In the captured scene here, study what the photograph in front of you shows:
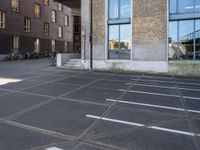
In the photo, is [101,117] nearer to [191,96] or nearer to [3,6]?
[191,96]

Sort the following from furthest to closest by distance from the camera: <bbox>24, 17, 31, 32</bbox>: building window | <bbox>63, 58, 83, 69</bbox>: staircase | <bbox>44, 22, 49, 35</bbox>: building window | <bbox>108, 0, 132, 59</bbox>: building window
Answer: <bbox>44, 22, 49, 35</bbox>: building window, <bbox>24, 17, 31, 32</bbox>: building window, <bbox>63, 58, 83, 69</bbox>: staircase, <bbox>108, 0, 132, 59</bbox>: building window

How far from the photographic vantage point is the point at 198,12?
17.0 metres

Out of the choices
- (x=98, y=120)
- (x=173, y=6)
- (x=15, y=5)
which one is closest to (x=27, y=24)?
(x=15, y=5)

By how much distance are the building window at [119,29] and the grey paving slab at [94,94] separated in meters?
8.87

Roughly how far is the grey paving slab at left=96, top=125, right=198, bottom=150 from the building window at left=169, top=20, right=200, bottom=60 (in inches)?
515

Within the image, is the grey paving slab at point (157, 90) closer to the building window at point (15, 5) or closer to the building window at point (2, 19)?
the building window at point (2, 19)

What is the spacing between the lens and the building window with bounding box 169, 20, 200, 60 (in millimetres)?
17250

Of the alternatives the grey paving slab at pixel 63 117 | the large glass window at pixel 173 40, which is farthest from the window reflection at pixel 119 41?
the grey paving slab at pixel 63 117

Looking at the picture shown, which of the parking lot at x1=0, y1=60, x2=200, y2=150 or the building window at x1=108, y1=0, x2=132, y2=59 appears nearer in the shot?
the parking lot at x1=0, y1=60, x2=200, y2=150

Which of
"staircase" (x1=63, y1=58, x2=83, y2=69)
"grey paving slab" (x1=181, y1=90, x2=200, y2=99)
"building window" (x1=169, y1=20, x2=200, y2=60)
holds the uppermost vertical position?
"building window" (x1=169, y1=20, x2=200, y2=60)

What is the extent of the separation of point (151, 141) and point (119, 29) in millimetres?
15255

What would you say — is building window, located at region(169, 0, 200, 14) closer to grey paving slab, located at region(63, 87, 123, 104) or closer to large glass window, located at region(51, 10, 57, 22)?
grey paving slab, located at region(63, 87, 123, 104)

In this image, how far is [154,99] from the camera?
9211 millimetres

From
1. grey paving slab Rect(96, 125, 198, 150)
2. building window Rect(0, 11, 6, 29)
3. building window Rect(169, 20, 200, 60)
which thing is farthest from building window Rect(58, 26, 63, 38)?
grey paving slab Rect(96, 125, 198, 150)
